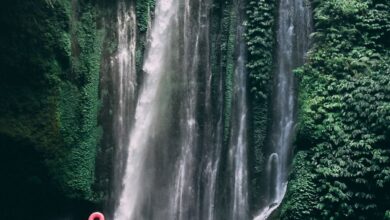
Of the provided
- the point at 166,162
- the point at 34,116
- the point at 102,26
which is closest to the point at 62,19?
the point at 102,26

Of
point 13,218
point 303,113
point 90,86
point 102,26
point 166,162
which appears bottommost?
point 13,218

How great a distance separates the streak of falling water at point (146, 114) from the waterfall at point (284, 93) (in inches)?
124

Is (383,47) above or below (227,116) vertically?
above

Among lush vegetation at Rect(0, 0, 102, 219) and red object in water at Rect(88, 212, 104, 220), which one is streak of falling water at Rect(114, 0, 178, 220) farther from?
red object in water at Rect(88, 212, 104, 220)

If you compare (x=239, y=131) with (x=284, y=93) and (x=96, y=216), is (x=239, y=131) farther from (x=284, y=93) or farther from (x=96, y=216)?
(x=96, y=216)

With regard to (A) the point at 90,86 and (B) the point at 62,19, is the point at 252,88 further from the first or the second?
(B) the point at 62,19

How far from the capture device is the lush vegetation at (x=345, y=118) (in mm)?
11438

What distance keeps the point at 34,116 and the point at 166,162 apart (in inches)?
145

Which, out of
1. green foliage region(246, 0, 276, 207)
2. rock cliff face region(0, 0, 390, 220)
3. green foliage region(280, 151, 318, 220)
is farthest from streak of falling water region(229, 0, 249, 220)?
green foliage region(280, 151, 318, 220)

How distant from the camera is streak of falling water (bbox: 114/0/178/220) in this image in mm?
13820

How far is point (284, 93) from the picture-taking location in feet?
45.4

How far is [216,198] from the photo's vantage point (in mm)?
13523

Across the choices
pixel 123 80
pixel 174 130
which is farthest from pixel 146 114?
pixel 123 80

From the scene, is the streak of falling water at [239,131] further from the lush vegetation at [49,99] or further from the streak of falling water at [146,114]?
the lush vegetation at [49,99]
